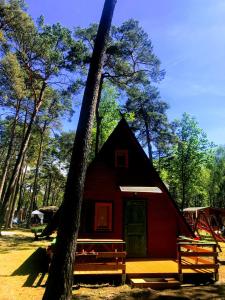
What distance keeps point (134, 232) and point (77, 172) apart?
7.39 meters

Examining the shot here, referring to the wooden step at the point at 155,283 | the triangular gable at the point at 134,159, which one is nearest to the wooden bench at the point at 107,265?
the wooden step at the point at 155,283

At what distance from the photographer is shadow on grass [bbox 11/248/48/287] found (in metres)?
10.0

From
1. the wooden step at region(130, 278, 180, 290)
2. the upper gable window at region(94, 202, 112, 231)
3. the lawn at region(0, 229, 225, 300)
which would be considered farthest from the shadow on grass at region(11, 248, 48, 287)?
the wooden step at region(130, 278, 180, 290)

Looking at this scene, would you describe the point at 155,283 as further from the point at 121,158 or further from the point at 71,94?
the point at 71,94

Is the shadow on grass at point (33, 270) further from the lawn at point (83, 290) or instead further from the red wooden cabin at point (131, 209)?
the red wooden cabin at point (131, 209)

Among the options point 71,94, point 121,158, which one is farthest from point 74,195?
point 71,94

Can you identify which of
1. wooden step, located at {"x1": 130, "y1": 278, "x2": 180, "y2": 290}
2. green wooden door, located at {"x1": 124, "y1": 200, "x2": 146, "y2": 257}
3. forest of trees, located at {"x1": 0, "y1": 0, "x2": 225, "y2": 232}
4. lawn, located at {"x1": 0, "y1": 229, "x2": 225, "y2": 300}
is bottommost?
lawn, located at {"x1": 0, "y1": 229, "x2": 225, "y2": 300}

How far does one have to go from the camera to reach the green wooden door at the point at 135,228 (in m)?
13.4

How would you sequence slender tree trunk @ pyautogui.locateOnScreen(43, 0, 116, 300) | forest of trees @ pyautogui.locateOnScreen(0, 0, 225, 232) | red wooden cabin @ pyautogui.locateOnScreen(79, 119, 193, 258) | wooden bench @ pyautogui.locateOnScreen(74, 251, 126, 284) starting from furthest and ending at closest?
forest of trees @ pyautogui.locateOnScreen(0, 0, 225, 232) < red wooden cabin @ pyautogui.locateOnScreen(79, 119, 193, 258) < wooden bench @ pyautogui.locateOnScreen(74, 251, 126, 284) < slender tree trunk @ pyautogui.locateOnScreen(43, 0, 116, 300)

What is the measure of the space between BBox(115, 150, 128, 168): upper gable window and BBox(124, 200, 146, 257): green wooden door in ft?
5.72

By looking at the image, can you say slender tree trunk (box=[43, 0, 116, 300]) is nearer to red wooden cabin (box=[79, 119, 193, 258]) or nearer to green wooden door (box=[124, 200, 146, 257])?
red wooden cabin (box=[79, 119, 193, 258])

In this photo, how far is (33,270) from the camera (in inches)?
458

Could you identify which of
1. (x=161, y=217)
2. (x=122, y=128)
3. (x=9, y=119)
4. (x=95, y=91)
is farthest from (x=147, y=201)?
(x=9, y=119)

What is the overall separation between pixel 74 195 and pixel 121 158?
25.8 feet
